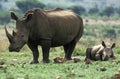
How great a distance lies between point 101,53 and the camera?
16.0 metres

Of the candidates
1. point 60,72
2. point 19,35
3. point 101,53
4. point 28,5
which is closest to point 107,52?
point 101,53

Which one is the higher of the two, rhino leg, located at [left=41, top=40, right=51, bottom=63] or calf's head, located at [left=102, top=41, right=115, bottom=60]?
rhino leg, located at [left=41, top=40, right=51, bottom=63]

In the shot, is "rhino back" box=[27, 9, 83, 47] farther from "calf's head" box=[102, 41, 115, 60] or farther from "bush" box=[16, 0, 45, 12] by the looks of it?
"bush" box=[16, 0, 45, 12]

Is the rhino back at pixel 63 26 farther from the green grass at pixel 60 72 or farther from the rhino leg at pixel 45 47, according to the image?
the green grass at pixel 60 72

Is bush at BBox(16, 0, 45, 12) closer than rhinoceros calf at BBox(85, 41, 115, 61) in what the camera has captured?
No

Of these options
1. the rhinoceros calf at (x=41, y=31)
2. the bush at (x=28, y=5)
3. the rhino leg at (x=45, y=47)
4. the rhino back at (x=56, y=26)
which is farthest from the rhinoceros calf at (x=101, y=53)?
the bush at (x=28, y=5)

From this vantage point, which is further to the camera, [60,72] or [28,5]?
[28,5]

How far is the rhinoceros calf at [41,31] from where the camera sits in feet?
44.9

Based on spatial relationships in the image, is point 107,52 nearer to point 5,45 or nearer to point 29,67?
point 29,67

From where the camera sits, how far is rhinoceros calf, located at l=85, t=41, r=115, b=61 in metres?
15.3

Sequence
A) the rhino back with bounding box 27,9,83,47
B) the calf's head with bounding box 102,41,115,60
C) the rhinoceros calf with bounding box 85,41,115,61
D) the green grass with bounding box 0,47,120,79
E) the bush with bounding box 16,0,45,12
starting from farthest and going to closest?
1. the bush with bounding box 16,0,45,12
2. the rhinoceros calf with bounding box 85,41,115,61
3. the calf's head with bounding box 102,41,115,60
4. the rhino back with bounding box 27,9,83,47
5. the green grass with bounding box 0,47,120,79

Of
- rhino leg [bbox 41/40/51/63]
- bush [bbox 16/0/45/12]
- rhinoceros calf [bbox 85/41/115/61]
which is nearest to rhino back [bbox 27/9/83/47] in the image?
rhino leg [bbox 41/40/51/63]

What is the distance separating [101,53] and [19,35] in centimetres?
345

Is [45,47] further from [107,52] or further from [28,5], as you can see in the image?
[28,5]
